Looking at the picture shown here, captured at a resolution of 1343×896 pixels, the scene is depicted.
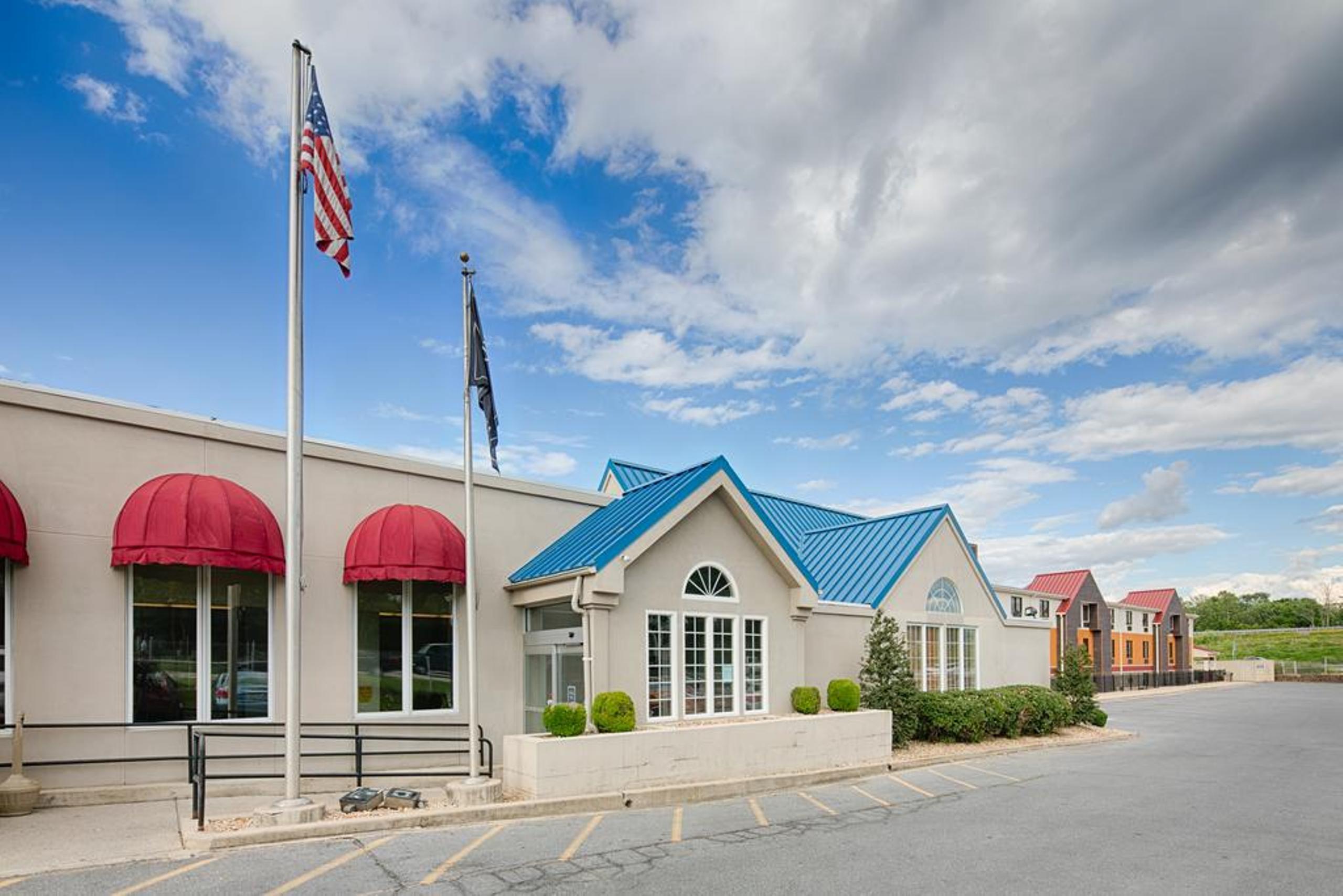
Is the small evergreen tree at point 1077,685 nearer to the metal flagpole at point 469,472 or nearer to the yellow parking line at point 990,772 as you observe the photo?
the yellow parking line at point 990,772

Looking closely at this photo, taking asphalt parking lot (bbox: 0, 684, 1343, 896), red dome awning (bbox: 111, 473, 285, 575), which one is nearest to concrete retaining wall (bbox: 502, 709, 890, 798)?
asphalt parking lot (bbox: 0, 684, 1343, 896)

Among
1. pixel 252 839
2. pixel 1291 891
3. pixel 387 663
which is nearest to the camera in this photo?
pixel 1291 891

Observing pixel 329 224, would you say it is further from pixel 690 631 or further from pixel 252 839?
pixel 690 631

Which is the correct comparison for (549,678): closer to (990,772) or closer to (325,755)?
(325,755)

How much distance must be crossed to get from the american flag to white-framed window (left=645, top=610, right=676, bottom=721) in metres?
8.57

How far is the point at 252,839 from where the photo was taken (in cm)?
1130

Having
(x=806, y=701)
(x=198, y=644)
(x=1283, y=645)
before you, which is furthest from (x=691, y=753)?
(x=1283, y=645)

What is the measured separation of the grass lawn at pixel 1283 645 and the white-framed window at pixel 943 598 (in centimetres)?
7957

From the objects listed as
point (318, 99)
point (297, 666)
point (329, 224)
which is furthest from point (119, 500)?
point (318, 99)

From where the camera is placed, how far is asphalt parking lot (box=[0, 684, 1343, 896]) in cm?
996

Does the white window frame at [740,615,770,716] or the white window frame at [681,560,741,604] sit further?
the white window frame at [740,615,770,716]

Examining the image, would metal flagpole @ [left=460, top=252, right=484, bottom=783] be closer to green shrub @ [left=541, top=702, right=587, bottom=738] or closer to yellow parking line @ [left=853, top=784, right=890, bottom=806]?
green shrub @ [left=541, top=702, right=587, bottom=738]

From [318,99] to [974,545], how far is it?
3688 cm

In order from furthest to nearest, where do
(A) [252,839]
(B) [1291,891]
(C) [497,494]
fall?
(C) [497,494] < (A) [252,839] < (B) [1291,891]
